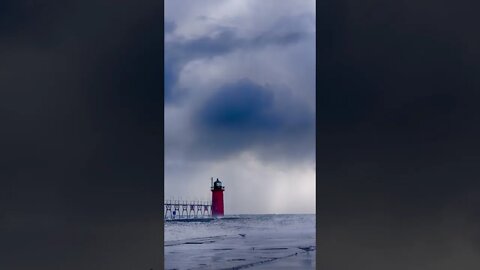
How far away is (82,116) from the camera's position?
2.20 metres

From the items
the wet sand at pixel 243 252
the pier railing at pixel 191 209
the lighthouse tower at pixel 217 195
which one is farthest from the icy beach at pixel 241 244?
the lighthouse tower at pixel 217 195

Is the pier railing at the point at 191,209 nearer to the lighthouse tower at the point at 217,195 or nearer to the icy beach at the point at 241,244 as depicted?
the lighthouse tower at the point at 217,195

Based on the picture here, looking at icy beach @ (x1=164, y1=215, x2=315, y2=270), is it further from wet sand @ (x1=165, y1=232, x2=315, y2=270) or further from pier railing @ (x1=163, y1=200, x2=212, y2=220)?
pier railing @ (x1=163, y1=200, x2=212, y2=220)

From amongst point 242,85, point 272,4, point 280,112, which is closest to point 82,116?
point 280,112

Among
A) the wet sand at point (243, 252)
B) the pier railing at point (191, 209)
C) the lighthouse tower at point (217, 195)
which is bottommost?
the wet sand at point (243, 252)

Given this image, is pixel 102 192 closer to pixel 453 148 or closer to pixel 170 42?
pixel 453 148

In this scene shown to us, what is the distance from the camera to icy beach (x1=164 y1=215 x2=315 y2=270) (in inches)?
251

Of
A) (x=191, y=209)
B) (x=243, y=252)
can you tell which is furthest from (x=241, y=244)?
(x=191, y=209)

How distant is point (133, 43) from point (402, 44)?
41.4 inches

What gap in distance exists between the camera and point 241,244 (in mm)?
7922

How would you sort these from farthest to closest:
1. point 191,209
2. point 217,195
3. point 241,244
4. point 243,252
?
point 241,244, point 243,252, point 191,209, point 217,195

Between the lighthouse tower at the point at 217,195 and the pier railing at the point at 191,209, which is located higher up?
the lighthouse tower at the point at 217,195

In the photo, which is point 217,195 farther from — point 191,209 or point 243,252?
point 243,252

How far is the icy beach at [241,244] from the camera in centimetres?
638
